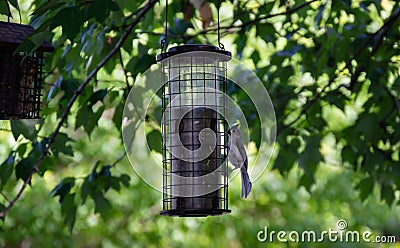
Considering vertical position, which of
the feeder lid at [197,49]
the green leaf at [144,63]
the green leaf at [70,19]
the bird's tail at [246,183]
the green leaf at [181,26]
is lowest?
the bird's tail at [246,183]

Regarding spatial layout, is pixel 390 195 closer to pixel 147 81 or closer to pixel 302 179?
pixel 302 179

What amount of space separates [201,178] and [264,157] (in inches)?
14.5

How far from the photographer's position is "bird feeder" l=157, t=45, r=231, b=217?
8.15ft

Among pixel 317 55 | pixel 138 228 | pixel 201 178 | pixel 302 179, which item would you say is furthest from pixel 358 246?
pixel 201 178

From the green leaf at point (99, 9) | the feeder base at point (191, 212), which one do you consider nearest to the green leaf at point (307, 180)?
the feeder base at point (191, 212)

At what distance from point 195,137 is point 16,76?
67 cm

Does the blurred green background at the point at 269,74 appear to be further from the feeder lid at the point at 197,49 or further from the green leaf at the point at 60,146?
the feeder lid at the point at 197,49

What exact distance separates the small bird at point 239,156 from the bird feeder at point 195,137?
113 mm

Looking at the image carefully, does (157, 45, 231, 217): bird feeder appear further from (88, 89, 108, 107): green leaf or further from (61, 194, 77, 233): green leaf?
(61, 194, 77, 233): green leaf

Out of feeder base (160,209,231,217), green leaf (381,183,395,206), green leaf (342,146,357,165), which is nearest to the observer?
feeder base (160,209,231,217)

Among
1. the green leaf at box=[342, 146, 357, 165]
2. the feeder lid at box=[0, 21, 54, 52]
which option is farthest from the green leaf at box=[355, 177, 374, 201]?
the feeder lid at box=[0, 21, 54, 52]

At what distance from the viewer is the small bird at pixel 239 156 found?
91.7 inches

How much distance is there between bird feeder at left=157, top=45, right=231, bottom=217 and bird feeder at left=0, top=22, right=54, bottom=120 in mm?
475

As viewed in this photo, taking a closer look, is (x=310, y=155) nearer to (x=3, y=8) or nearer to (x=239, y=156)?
(x=239, y=156)
